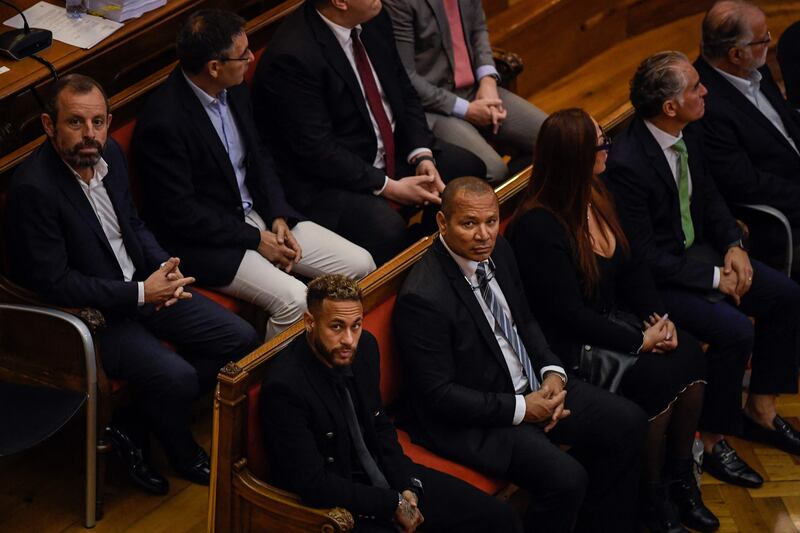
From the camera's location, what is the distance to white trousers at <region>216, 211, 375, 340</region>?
3061 mm

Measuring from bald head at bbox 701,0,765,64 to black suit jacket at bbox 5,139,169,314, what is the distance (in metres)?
1.62

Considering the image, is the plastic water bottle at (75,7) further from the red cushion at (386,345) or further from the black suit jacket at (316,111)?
the red cushion at (386,345)

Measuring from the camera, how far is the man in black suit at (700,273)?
324 centimetres

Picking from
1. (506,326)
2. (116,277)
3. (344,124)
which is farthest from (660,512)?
(116,277)

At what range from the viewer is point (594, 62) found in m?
4.76

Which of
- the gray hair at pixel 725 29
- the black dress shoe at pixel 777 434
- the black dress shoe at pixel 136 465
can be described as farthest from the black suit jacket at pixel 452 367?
the gray hair at pixel 725 29

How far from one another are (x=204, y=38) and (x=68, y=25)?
50 centimetres

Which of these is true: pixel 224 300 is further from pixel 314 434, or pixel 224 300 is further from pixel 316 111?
pixel 314 434

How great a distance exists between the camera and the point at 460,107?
3.68 meters

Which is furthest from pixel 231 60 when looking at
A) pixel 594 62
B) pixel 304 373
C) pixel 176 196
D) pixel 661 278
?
pixel 594 62

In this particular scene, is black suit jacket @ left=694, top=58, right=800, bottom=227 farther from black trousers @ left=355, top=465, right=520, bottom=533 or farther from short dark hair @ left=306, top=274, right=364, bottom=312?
short dark hair @ left=306, top=274, right=364, bottom=312

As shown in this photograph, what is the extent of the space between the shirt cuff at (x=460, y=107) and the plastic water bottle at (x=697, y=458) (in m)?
1.11

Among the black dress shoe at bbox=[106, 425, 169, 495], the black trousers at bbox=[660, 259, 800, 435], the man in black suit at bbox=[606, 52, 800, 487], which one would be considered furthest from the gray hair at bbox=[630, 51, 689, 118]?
the black dress shoe at bbox=[106, 425, 169, 495]

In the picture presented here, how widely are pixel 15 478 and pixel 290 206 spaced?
91 cm
